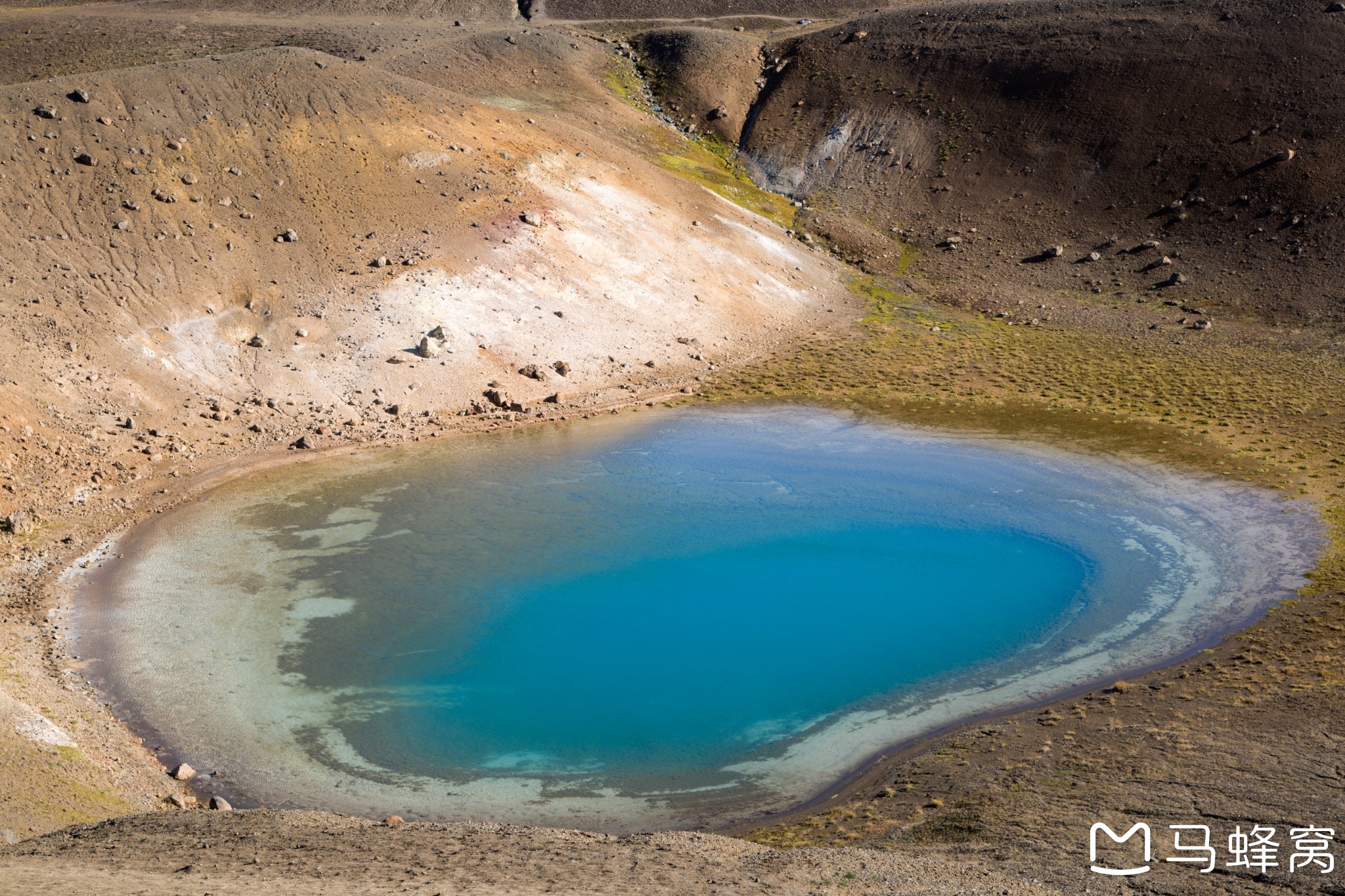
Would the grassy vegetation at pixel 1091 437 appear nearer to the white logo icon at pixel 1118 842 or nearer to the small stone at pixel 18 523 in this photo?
the white logo icon at pixel 1118 842

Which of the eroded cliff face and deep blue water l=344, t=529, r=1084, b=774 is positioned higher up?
the eroded cliff face

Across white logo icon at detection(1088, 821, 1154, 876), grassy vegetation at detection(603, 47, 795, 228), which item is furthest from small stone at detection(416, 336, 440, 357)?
white logo icon at detection(1088, 821, 1154, 876)

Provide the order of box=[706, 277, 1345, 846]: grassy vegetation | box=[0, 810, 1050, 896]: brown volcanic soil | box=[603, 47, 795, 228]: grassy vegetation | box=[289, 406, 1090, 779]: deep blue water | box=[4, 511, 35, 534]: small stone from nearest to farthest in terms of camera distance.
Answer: box=[0, 810, 1050, 896]: brown volcanic soil < box=[706, 277, 1345, 846]: grassy vegetation < box=[289, 406, 1090, 779]: deep blue water < box=[4, 511, 35, 534]: small stone < box=[603, 47, 795, 228]: grassy vegetation

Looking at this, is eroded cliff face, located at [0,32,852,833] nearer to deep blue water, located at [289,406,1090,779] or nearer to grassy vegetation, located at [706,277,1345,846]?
grassy vegetation, located at [706,277,1345,846]

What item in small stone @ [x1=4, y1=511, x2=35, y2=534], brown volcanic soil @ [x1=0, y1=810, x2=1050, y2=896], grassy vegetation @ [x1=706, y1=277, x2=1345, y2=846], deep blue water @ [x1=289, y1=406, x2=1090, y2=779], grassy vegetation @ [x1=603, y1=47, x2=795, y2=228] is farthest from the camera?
grassy vegetation @ [x1=603, y1=47, x2=795, y2=228]

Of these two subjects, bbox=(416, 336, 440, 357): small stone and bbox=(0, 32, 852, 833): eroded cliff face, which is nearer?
bbox=(0, 32, 852, 833): eroded cliff face

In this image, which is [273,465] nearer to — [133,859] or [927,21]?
[133,859]

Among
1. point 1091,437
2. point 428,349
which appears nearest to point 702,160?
point 428,349

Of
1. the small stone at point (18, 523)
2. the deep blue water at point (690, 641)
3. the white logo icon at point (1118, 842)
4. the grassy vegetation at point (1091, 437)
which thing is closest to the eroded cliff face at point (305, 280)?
the small stone at point (18, 523)

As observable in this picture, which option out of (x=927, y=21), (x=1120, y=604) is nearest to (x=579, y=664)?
(x=1120, y=604)
